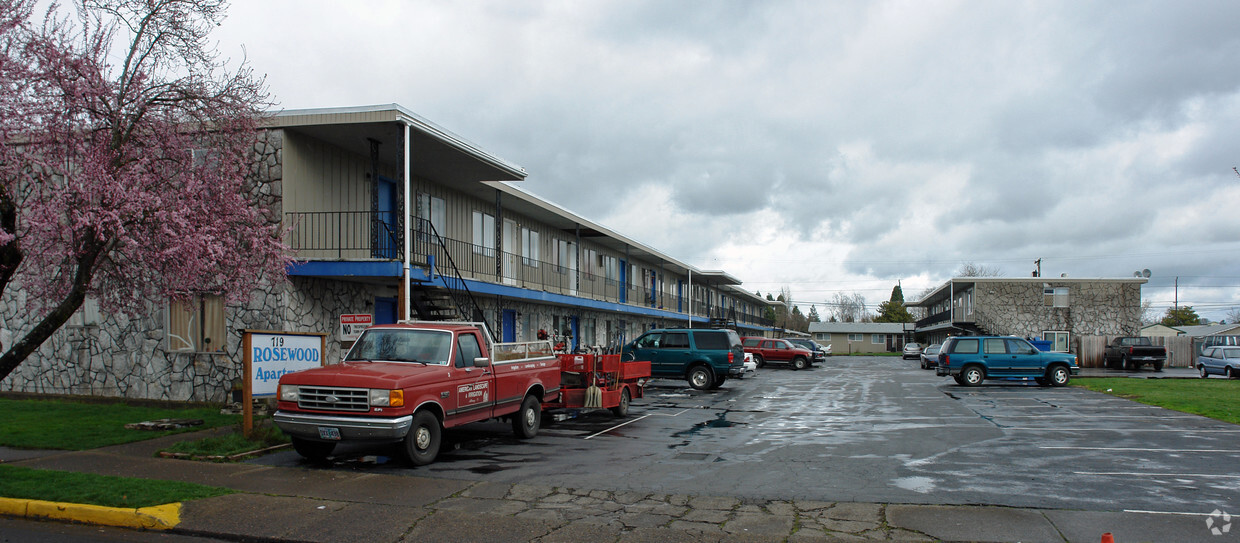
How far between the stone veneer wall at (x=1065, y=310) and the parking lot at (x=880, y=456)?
1424 inches

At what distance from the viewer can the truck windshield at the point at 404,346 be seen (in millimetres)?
10656

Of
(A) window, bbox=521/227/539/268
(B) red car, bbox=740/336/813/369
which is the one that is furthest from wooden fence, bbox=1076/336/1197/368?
(A) window, bbox=521/227/539/268

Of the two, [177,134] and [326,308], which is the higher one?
[177,134]

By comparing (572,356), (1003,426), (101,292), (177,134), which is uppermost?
(177,134)

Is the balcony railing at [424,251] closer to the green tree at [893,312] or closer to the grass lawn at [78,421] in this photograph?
the grass lawn at [78,421]

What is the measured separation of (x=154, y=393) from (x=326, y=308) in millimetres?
3932

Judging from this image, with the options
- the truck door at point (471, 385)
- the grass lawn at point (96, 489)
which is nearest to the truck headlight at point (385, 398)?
the truck door at point (471, 385)

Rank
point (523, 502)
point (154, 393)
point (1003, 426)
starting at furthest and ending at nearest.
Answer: point (154, 393) < point (1003, 426) < point (523, 502)

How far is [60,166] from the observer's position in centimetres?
945

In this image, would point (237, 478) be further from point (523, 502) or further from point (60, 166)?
point (60, 166)

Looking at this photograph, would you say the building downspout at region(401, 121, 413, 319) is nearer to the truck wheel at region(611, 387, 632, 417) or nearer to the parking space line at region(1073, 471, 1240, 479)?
the truck wheel at region(611, 387, 632, 417)

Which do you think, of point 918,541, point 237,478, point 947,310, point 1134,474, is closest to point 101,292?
point 237,478

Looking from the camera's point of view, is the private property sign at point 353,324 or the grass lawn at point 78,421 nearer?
the grass lawn at point 78,421

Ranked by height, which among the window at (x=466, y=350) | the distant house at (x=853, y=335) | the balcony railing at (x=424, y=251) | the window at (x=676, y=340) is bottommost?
the distant house at (x=853, y=335)
